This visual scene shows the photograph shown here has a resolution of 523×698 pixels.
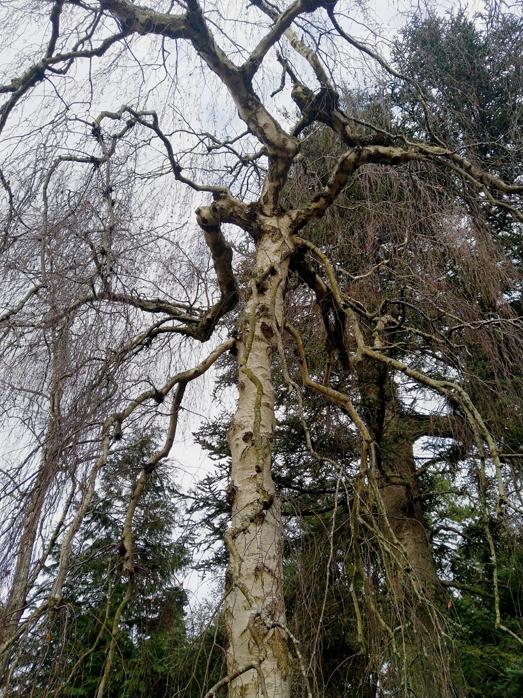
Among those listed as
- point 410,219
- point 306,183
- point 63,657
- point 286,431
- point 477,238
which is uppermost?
point 306,183

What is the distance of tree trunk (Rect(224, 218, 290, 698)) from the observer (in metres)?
2.20

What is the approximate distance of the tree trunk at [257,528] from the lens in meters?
2.20

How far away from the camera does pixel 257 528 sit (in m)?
2.56

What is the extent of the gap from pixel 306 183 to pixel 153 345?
1842 mm

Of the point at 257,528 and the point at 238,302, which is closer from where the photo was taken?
the point at 257,528

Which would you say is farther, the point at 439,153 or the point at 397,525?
the point at 397,525

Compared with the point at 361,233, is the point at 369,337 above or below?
below

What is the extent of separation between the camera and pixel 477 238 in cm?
376

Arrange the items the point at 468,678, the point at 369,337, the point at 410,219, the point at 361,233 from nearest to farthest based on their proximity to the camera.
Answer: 1. the point at 410,219
2. the point at 361,233
3. the point at 369,337
4. the point at 468,678

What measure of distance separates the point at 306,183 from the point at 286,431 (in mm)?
2422

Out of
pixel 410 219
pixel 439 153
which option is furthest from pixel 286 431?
pixel 439 153

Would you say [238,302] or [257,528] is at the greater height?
[238,302]

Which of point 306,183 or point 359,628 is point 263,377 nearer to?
point 359,628

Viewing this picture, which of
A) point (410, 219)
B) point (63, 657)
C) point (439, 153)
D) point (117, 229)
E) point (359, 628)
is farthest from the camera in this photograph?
point (410, 219)
